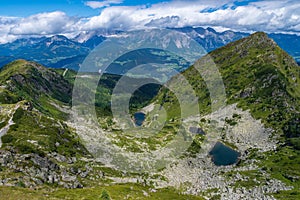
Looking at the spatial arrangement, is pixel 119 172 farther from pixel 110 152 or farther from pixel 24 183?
pixel 24 183

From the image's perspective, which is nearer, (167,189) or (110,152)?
(167,189)

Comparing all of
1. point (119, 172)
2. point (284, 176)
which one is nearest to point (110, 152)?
point (119, 172)

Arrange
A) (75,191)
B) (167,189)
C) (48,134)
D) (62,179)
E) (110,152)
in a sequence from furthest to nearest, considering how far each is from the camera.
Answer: (110,152) < (48,134) < (167,189) < (62,179) < (75,191)

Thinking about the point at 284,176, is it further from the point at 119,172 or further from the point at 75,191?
the point at 75,191

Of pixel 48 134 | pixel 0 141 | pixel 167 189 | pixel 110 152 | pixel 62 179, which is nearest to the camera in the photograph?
pixel 62 179

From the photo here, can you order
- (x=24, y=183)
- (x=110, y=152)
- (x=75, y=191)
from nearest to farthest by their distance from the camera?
(x=24, y=183) → (x=75, y=191) → (x=110, y=152)

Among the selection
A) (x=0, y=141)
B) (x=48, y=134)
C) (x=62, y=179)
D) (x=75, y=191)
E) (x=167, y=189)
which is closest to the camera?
(x=75, y=191)

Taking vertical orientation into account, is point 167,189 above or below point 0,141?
below

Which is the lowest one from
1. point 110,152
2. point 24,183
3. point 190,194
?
point 190,194

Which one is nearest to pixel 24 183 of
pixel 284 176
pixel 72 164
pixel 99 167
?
pixel 72 164
